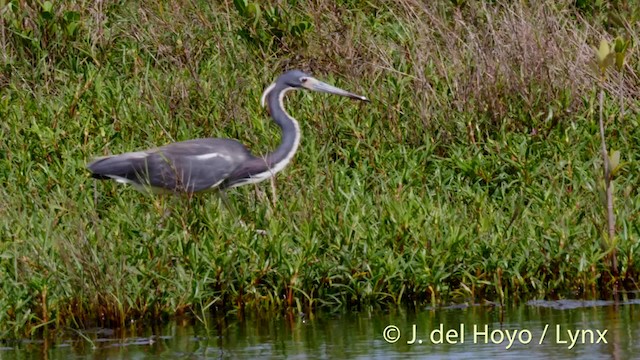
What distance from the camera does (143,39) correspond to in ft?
35.1

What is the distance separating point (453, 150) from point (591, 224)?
172 cm

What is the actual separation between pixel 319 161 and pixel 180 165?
4.09ft

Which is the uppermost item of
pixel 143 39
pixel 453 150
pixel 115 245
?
pixel 143 39

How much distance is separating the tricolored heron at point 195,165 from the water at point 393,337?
1.52 meters

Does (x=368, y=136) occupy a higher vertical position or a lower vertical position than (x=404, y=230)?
higher

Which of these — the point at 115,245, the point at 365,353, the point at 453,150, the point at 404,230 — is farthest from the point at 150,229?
the point at 453,150

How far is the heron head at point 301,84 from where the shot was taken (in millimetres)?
8773

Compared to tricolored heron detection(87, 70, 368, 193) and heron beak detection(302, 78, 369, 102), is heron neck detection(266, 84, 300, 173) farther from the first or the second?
heron beak detection(302, 78, 369, 102)

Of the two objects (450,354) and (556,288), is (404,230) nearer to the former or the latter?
(556,288)
